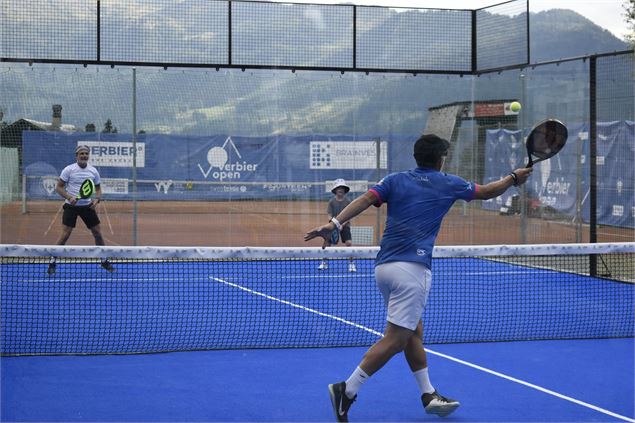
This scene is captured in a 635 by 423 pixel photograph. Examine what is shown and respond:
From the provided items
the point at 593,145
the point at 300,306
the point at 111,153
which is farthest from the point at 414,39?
the point at 300,306

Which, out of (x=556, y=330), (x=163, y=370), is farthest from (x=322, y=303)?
(x=163, y=370)

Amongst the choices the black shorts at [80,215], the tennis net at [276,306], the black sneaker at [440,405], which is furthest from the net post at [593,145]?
the black sneaker at [440,405]

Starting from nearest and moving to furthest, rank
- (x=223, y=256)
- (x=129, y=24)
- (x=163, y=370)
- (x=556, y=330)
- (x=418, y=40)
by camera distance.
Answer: (x=163, y=370) → (x=223, y=256) → (x=556, y=330) → (x=129, y=24) → (x=418, y=40)

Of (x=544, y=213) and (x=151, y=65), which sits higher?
(x=151, y=65)

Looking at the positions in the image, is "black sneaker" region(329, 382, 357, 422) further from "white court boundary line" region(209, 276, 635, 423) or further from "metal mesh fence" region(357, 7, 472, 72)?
"metal mesh fence" region(357, 7, 472, 72)

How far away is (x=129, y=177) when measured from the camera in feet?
50.0

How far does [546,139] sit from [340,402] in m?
2.32

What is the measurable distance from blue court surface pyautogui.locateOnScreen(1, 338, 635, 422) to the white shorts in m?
0.77

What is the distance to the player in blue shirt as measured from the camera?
523 centimetres

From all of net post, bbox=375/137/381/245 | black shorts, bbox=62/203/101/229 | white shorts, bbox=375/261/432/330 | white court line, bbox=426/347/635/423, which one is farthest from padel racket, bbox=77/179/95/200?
white shorts, bbox=375/261/432/330

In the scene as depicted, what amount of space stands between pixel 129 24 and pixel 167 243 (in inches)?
157

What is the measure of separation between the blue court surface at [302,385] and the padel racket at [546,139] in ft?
5.76

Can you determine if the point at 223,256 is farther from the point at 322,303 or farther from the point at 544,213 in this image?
the point at 544,213

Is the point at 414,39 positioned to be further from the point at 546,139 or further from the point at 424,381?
the point at 424,381
